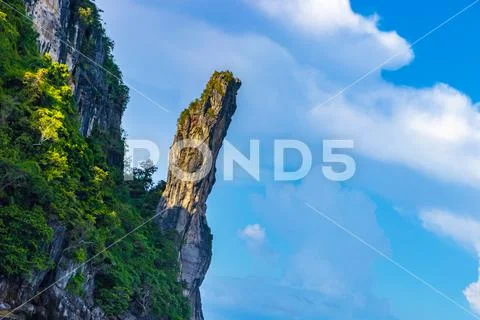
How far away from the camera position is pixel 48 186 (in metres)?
21.5

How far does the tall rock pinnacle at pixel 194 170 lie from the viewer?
49.9 metres

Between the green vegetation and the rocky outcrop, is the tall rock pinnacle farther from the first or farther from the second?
the rocky outcrop


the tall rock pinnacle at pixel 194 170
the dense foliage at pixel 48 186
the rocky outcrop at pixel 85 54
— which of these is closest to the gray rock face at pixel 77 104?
the rocky outcrop at pixel 85 54

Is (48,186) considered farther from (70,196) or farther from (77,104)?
(77,104)

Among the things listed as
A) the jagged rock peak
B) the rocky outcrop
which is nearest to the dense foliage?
the rocky outcrop

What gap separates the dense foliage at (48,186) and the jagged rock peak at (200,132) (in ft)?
49.7

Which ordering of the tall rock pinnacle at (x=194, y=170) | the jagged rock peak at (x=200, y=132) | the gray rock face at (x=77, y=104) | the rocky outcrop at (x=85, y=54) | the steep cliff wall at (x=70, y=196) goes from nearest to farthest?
the steep cliff wall at (x=70, y=196) < the gray rock face at (x=77, y=104) < the rocky outcrop at (x=85, y=54) < the tall rock pinnacle at (x=194, y=170) < the jagged rock peak at (x=200, y=132)

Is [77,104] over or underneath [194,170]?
underneath

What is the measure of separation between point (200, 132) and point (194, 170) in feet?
10.4

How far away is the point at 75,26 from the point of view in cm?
3834

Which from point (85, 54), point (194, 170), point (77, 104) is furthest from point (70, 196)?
point (194, 170)

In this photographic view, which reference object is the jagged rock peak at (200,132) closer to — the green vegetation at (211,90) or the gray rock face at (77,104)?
the green vegetation at (211,90)

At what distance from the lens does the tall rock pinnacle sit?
164ft

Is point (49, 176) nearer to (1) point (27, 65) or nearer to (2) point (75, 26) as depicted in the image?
(1) point (27, 65)
